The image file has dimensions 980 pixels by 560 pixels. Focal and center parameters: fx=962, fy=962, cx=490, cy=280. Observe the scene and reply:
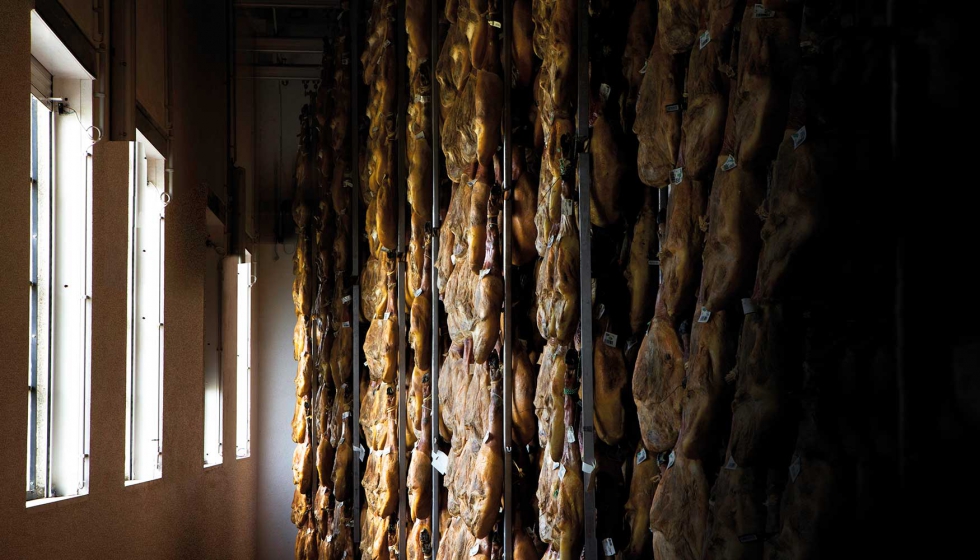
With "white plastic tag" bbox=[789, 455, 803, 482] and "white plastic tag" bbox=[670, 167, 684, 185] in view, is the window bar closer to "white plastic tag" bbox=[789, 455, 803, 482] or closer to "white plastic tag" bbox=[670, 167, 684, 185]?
"white plastic tag" bbox=[670, 167, 684, 185]

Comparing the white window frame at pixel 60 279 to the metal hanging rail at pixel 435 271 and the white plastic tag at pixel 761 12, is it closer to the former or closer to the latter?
the metal hanging rail at pixel 435 271

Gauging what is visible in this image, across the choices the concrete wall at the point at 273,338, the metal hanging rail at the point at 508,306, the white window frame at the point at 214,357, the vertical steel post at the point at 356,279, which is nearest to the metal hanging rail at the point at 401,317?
the vertical steel post at the point at 356,279

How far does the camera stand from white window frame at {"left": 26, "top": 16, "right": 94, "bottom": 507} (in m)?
4.62

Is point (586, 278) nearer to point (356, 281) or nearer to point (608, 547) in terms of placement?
point (608, 547)

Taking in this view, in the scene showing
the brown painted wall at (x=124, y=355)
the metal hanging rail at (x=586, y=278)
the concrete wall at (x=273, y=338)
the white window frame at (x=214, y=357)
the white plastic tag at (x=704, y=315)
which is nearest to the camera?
the white plastic tag at (x=704, y=315)

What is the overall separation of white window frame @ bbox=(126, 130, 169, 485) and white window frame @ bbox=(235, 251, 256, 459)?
4135 millimetres

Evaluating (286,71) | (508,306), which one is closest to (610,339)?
(508,306)

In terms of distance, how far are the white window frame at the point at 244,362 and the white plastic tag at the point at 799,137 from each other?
979 centimetres

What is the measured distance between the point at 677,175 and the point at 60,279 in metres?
3.49

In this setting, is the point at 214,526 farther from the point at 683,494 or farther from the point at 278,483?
the point at 683,494

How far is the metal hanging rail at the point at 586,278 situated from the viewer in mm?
2998

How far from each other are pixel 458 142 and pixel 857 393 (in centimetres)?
273

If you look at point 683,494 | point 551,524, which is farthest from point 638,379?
point 551,524

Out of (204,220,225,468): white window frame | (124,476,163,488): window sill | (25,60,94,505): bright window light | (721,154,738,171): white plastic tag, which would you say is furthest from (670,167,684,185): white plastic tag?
(204,220,225,468): white window frame
